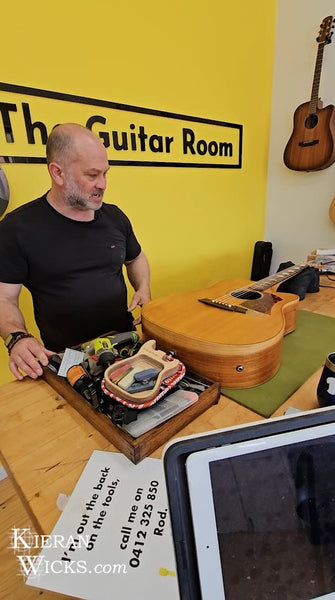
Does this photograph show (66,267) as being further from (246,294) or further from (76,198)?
(246,294)

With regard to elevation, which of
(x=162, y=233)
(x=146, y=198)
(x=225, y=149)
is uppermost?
(x=225, y=149)

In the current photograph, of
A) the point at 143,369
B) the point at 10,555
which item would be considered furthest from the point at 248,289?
the point at 10,555

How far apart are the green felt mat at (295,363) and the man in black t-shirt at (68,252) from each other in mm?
600

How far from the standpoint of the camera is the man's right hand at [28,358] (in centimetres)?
71

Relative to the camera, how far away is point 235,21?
1809mm

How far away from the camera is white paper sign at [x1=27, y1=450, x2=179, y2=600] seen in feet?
1.12

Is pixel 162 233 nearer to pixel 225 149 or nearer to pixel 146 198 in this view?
pixel 146 198

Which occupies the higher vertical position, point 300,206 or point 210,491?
point 300,206

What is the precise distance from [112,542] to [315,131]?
7.28ft

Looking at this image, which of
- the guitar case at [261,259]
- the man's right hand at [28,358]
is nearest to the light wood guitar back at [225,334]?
the man's right hand at [28,358]

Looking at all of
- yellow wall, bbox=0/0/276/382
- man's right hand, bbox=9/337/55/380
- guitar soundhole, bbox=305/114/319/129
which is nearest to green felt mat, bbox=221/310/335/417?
man's right hand, bbox=9/337/55/380

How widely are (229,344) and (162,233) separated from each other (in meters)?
1.20

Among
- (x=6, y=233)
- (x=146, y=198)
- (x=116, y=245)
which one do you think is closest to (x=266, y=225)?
(x=146, y=198)

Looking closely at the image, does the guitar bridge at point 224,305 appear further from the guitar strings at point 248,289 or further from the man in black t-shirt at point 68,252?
the man in black t-shirt at point 68,252
